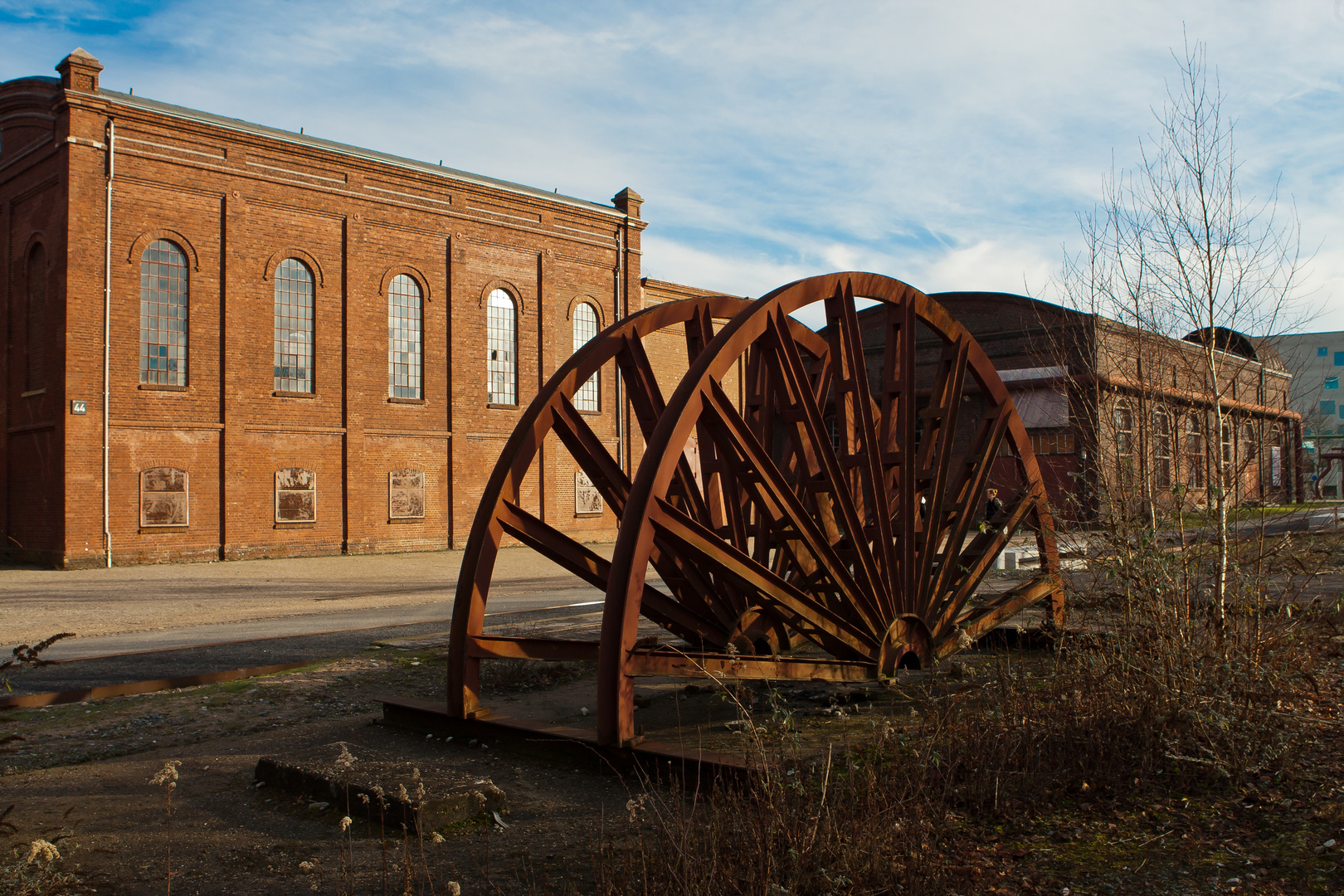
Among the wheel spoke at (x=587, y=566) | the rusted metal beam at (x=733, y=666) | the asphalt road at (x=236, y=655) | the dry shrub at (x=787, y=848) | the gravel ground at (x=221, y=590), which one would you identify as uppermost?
the wheel spoke at (x=587, y=566)

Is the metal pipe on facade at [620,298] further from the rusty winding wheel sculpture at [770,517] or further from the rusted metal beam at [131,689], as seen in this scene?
the rusty winding wheel sculpture at [770,517]

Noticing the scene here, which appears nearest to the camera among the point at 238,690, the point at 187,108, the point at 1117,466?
the point at 1117,466

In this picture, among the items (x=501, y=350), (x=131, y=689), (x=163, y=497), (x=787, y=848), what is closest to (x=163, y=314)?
(x=163, y=497)

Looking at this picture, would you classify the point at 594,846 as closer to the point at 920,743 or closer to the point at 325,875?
the point at 325,875

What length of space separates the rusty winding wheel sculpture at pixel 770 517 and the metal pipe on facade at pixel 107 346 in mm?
17954

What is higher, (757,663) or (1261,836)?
(757,663)

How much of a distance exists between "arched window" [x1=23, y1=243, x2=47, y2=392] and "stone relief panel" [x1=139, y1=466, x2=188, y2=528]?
10.3ft

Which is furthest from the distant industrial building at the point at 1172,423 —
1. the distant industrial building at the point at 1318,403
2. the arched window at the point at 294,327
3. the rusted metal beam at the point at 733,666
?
the arched window at the point at 294,327

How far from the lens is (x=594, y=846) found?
3.73m

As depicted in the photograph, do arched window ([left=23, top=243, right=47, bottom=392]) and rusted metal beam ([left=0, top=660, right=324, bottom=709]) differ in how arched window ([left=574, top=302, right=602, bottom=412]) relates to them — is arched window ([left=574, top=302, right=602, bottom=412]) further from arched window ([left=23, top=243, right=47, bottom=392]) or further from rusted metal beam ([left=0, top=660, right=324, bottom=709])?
rusted metal beam ([left=0, top=660, right=324, bottom=709])

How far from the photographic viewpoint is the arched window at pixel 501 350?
27.6 m

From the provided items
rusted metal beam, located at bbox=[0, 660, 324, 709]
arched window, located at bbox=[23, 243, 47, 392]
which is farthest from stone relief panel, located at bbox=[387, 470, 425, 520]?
rusted metal beam, located at bbox=[0, 660, 324, 709]

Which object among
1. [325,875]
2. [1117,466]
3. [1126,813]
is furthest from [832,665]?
[325,875]

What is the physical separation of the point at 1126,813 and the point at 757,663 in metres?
1.80
